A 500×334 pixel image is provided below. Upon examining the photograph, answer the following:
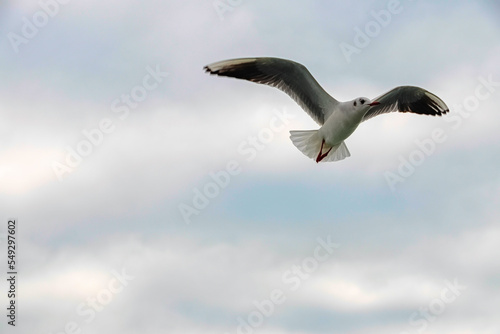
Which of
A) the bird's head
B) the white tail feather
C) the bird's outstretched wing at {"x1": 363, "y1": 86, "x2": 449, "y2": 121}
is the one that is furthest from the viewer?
the bird's outstretched wing at {"x1": 363, "y1": 86, "x2": 449, "y2": 121}

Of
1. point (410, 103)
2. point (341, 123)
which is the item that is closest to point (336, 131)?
point (341, 123)

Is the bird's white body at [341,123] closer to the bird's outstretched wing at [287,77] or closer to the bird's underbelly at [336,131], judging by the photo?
the bird's underbelly at [336,131]

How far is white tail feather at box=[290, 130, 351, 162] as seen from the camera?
1287 cm

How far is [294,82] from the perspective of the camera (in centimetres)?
1277

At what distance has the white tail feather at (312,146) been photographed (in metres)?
12.9

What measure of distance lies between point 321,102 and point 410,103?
5.75 feet

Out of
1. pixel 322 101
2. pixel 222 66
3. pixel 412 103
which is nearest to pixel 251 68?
pixel 222 66

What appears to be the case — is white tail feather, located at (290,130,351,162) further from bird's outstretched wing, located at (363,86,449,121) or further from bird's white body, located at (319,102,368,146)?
bird's outstretched wing, located at (363,86,449,121)

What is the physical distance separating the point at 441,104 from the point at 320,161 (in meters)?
2.45

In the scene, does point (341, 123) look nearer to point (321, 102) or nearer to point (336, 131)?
point (336, 131)

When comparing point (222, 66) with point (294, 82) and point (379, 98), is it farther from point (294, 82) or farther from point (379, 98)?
point (379, 98)

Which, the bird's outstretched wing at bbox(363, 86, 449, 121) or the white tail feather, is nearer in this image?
the white tail feather

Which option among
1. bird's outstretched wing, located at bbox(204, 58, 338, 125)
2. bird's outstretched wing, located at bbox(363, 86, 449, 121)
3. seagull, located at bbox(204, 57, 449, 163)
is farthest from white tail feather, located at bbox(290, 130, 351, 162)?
bird's outstretched wing, located at bbox(363, 86, 449, 121)

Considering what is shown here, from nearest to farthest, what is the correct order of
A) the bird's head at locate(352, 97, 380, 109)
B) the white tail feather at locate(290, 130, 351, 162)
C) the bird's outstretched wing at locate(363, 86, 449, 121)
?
the bird's head at locate(352, 97, 380, 109), the white tail feather at locate(290, 130, 351, 162), the bird's outstretched wing at locate(363, 86, 449, 121)
